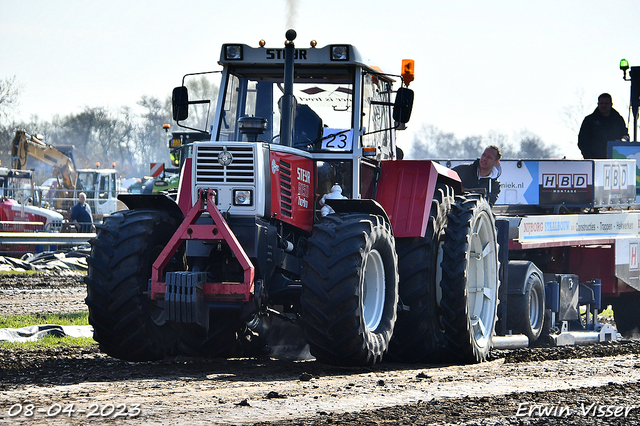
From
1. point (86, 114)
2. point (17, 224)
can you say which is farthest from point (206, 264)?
point (86, 114)

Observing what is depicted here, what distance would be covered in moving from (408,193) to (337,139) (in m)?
0.87

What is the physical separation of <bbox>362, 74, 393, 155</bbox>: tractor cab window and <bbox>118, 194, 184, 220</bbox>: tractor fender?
1.86m

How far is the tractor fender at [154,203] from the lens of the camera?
8344 mm

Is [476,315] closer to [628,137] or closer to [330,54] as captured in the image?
[330,54]

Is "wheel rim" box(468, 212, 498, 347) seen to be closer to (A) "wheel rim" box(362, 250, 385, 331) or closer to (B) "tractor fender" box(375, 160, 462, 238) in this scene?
(B) "tractor fender" box(375, 160, 462, 238)

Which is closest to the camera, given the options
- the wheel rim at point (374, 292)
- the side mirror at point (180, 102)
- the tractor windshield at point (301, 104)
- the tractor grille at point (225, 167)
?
the tractor grille at point (225, 167)

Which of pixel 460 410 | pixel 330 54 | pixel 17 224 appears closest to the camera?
pixel 460 410

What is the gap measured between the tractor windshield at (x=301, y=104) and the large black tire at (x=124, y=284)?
1.44 metres

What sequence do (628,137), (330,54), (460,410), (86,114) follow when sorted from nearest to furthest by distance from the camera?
(460,410)
(330,54)
(628,137)
(86,114)

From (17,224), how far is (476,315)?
66.0ft

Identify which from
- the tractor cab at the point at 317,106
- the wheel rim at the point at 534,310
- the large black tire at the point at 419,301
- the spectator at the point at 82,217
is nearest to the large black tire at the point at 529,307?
the wheel rim at the point at 534,310

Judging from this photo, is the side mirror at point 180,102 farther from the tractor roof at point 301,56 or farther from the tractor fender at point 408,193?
the tractor fender at point 408,193

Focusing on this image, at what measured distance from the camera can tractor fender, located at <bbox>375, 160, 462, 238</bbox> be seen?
28.5ft

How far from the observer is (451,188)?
973 cm
